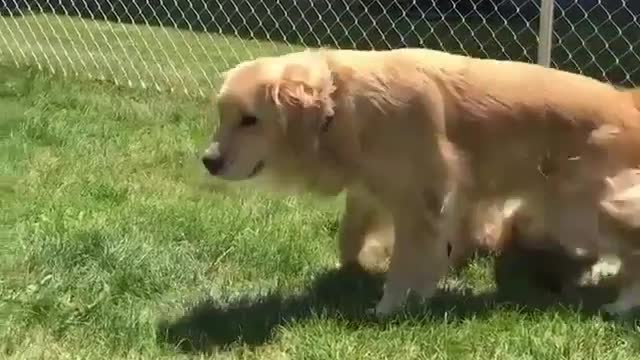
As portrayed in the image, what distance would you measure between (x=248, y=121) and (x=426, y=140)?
0.54m

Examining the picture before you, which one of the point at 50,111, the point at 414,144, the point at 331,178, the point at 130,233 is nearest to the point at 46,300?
the point at 130,233

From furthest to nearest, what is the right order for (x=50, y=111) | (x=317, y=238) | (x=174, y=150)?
(x=50, y=111), (x=174, y=150), (x=317, y=238)

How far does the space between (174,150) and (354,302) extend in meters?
2.04

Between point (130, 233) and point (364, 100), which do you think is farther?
point (130, 233)

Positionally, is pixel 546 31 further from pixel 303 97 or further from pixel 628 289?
pixel 303 97

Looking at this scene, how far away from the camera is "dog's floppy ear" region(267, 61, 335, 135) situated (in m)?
3.11

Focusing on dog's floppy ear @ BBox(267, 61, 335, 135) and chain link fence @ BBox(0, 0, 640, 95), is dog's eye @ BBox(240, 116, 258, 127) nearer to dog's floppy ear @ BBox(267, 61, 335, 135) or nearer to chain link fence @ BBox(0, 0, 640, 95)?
dog's floppy ear @ BBox(267, 61, 335, 135)

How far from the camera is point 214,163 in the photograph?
3.16 meters

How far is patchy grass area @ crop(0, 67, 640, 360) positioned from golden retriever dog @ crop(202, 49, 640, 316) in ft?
0.68

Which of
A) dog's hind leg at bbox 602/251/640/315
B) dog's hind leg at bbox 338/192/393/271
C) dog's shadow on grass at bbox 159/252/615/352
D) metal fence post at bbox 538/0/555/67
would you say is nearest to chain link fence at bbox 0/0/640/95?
metal fence post at bbox 538/0/555/67

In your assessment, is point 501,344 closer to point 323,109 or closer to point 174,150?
point 323,109

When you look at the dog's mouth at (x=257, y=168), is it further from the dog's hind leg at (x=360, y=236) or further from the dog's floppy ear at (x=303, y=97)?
the dog's hind leg at (x=360, y=236)

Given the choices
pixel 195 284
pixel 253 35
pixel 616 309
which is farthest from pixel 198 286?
pixel 253 35

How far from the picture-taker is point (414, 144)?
10.6 ft
